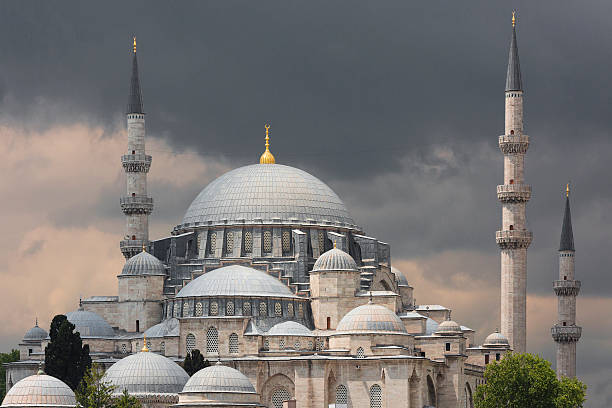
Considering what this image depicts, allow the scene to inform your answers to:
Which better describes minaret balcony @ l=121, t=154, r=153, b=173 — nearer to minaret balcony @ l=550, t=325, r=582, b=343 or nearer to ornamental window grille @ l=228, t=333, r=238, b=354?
ornamental window grille @ l=228, t=333, r=238, b=354

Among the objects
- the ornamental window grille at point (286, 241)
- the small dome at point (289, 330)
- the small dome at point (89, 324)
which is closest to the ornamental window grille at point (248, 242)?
the ornamental window grille at point (286, 241)

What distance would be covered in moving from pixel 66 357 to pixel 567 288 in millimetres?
32692

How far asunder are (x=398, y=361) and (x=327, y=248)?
12056mm

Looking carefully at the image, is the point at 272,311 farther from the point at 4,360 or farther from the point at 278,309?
the point at 4,360

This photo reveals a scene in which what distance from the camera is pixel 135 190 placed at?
7381 centimetres

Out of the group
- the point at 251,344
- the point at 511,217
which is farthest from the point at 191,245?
the point at 511,217

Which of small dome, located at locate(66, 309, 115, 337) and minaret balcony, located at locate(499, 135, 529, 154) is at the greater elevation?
minaret balcony, located at locate(499, 135, 529, 154)

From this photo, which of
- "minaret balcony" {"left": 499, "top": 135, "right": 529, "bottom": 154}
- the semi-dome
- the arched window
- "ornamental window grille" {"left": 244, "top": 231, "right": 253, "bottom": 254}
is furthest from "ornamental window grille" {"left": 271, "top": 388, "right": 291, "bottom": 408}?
"minaret balcony" {"left": 499, "top": 135, "right": 529, "bottom": 154}

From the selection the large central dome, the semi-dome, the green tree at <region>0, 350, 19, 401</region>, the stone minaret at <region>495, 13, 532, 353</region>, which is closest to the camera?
the semi-dome

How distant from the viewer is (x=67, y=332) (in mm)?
60844

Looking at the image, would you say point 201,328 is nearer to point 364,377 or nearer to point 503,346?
point 364,377

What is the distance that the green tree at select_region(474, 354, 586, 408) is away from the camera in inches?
2393

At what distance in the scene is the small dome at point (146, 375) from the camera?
58656 millimetres

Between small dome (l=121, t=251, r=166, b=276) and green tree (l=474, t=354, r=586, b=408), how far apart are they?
15.7 metres
